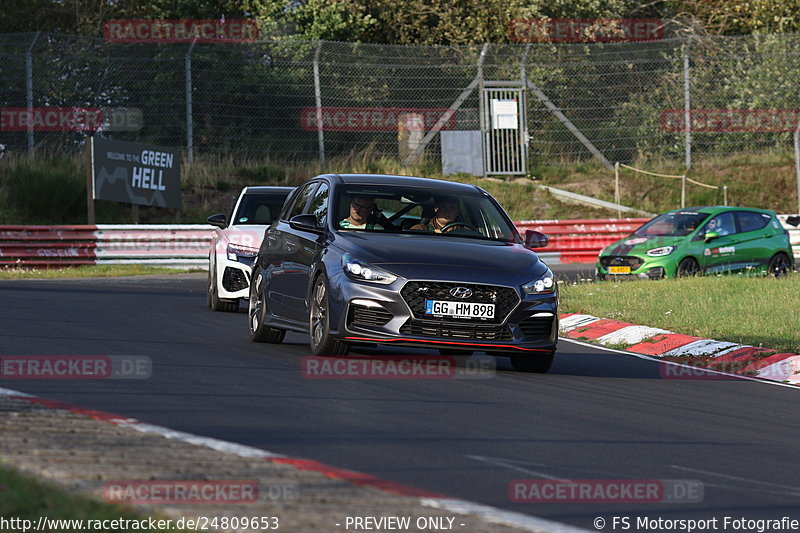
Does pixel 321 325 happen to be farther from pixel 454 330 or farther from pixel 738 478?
pixel 738 478

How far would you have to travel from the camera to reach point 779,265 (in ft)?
84.6

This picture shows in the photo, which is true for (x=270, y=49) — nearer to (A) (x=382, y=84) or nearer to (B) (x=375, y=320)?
(A) (x=382, y=84)

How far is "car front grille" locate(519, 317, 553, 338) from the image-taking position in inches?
454

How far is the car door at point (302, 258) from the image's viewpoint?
12391 millimetres

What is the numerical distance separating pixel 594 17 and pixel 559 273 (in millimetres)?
19160

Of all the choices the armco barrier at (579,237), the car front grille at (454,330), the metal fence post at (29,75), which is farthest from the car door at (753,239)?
the metal fence post at (29,75)

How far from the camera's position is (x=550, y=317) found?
38.3 ft

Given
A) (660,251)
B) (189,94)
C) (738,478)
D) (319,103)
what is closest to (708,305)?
(660,251)

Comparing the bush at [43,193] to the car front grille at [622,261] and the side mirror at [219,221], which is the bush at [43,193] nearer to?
the car front grille at [622,261]

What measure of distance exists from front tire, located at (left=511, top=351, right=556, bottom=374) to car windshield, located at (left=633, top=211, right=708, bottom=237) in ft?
43.7

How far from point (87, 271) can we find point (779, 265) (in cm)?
1318

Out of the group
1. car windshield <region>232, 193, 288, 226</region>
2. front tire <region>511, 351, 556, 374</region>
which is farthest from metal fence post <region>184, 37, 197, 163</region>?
front tire <region>511, 351, 556, 374</region>

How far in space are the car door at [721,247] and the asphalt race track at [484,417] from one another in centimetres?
1094

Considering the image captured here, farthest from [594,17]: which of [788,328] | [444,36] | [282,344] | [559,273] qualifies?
[282,344]
